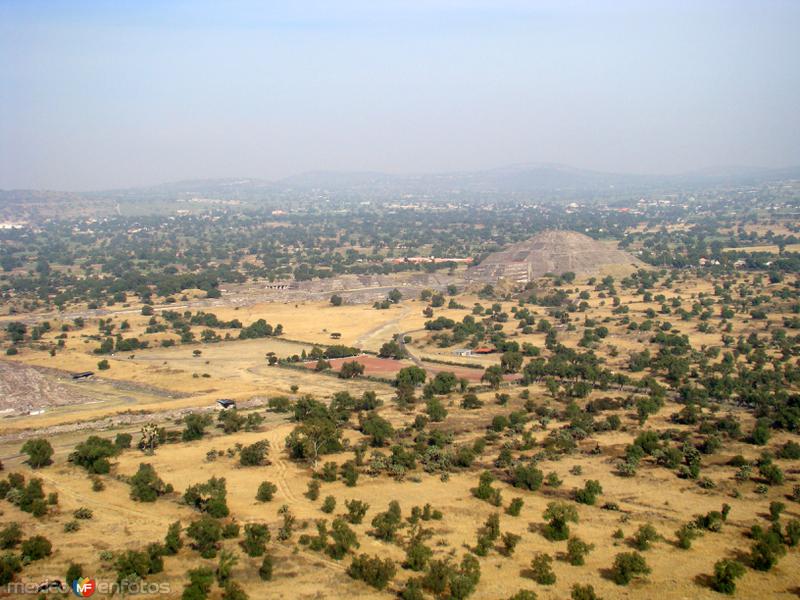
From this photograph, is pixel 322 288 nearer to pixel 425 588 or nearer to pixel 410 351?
pixel 410 351

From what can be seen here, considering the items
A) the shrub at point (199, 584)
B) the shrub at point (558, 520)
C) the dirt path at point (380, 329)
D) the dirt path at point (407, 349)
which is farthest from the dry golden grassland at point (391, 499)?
the dirt path at point (380, 329)

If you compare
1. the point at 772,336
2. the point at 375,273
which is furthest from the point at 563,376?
the point at 375,273

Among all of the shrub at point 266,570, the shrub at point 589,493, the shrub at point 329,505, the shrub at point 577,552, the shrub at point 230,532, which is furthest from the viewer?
the shrub at point 589,493

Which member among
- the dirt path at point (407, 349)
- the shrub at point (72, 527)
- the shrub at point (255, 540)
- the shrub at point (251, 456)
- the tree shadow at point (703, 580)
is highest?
the shrub at point (255, 540)

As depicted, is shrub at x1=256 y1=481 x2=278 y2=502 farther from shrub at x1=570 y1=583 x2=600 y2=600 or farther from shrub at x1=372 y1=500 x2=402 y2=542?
shrub at x1=570 y1=583 x2=600 y2=600

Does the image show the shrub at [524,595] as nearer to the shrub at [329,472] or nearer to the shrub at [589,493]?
the shrub at [589,493]
